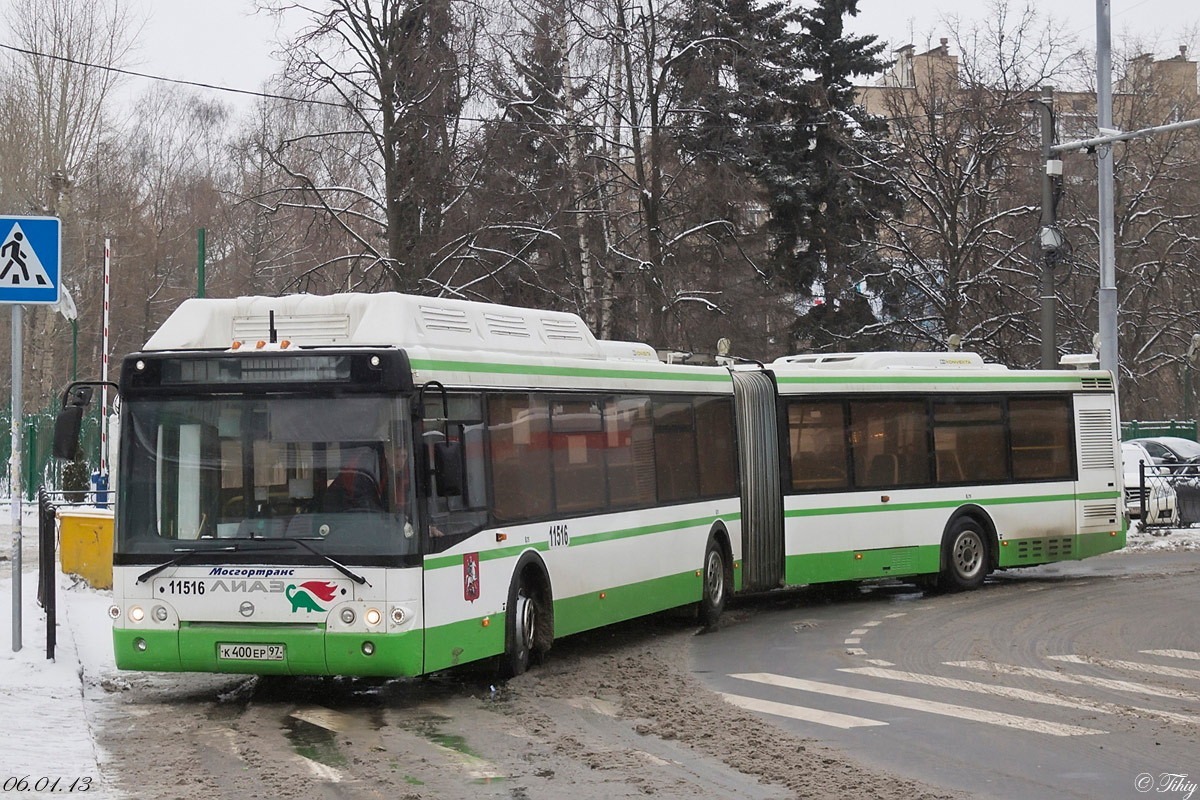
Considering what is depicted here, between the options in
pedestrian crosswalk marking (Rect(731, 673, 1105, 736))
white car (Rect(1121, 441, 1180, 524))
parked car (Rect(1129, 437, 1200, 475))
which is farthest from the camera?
parked car (Rect(1129, 437, 1200, 475))

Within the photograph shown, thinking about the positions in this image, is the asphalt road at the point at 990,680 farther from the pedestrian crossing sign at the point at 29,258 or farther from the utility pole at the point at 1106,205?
the utility pole at the point at 1106,205

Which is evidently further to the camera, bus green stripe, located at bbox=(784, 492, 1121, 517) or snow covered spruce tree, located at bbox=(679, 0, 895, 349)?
snow covered spruce tree, located at bbox=(679, 0, 895, 349)

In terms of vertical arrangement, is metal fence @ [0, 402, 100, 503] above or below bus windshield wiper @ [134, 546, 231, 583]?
above

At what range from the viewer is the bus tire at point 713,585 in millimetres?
15891

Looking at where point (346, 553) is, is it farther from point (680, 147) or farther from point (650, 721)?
point (680, 147)

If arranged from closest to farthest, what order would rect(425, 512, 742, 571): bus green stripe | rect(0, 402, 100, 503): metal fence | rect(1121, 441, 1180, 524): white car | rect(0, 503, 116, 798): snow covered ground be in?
rect(0, 503, 116, 798): snow covered ground
rect(425, 512, 742, 571): bus green stripe
rect(1121, 441, 1180, 524): white car
rect(0, 402, 100, 503): metal fence

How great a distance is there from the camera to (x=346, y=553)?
412 inches

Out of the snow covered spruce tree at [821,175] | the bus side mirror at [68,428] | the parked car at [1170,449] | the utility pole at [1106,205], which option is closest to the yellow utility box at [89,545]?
the bus side mirror at [68,428]

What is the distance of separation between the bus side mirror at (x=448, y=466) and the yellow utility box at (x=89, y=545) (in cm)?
865

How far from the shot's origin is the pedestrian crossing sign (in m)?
12.3

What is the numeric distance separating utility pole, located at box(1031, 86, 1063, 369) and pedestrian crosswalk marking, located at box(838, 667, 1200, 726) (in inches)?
597

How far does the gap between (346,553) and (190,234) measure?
189 feet

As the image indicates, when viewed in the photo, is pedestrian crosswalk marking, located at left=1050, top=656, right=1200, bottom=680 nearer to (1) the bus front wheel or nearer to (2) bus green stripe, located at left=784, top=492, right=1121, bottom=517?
(1) the bus front wheel

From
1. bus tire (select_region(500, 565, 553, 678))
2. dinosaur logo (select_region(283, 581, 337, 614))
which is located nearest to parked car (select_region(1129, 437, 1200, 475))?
bus tire (select_region(500, 565, 553, 678))
